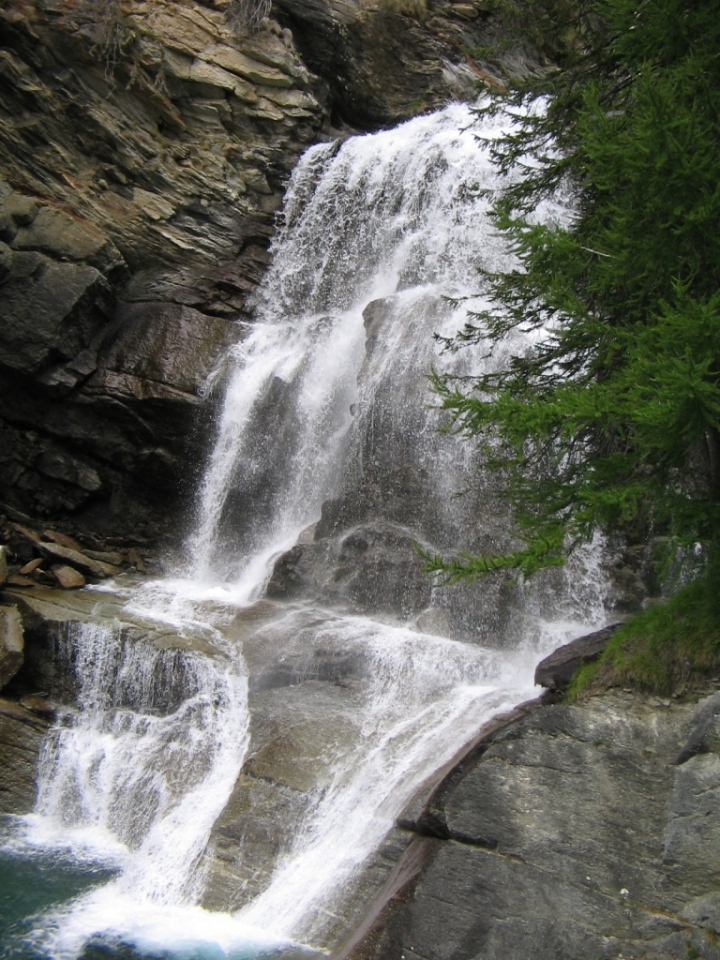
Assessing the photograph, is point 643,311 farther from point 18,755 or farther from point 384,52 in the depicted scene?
point 384,52

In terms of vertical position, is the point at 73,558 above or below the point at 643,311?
below

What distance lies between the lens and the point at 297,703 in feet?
32.8

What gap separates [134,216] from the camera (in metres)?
18.4

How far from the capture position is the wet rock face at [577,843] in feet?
19.6

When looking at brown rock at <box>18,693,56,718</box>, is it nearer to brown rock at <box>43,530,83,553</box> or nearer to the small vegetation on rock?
brown rock at <box>43,530,83,553</box>

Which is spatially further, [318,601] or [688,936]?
[318,601]

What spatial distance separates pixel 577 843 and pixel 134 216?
15.7m

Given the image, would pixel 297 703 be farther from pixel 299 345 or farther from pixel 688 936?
pixel 299 345

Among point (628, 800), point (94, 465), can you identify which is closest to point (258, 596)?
point (94, 465)

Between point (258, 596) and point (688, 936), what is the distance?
8.66 meters

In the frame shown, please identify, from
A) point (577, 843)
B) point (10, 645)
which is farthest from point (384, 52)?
point (577, 843)

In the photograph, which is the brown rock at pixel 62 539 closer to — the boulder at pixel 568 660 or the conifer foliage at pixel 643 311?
the conifer foliage at pixel 643 311

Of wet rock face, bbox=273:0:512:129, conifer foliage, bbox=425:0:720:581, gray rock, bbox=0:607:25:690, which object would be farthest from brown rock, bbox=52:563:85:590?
wet rock face, bbox=273:0:512:129

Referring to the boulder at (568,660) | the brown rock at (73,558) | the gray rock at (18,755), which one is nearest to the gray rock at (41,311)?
the brown rock at (73,558)
